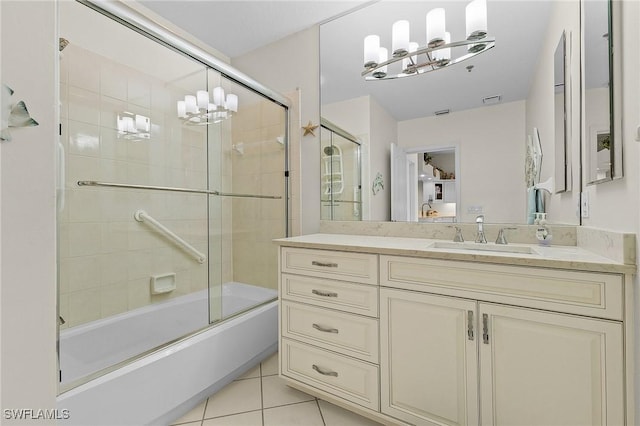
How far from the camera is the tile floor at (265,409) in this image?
1.45 meters

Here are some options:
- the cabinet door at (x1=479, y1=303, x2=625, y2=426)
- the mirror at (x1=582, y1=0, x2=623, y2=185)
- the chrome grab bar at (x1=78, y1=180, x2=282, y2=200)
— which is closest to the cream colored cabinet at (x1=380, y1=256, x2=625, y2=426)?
the cabinet door at (x1=479, y1=303, x2=625, y2=426)

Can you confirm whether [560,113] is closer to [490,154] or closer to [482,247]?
[490,154]

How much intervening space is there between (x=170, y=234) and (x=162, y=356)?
3.50 feet

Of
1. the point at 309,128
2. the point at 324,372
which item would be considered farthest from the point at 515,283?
the point at 309,128

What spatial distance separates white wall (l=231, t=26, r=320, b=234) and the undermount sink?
99 cm

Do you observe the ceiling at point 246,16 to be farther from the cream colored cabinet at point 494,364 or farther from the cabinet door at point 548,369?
the cabinet door at point 548,369

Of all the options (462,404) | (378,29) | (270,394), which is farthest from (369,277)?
(378,29)

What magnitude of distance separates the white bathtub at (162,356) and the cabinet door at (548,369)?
53.2 inches

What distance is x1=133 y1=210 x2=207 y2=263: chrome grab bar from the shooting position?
2.06 meters

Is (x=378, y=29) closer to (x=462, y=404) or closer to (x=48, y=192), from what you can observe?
(x=48, y=192)

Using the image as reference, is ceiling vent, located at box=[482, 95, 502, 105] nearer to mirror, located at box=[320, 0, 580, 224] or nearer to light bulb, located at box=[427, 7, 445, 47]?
mirror, located at box=[320, 0, 580, 224]

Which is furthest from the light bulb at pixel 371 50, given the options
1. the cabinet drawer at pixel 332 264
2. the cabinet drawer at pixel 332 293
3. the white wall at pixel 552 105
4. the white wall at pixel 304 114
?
the cabinet drawer at pixel 332 293

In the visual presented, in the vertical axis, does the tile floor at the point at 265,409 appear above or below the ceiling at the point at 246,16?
below

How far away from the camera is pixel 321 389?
151 centimetres
